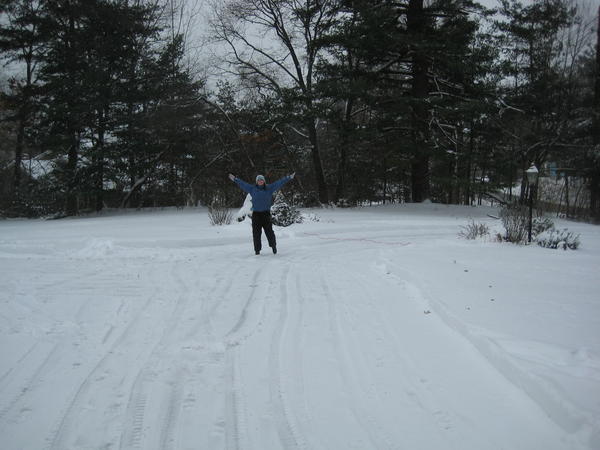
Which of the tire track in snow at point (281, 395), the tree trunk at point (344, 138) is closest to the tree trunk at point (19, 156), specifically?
the tree trunk at point (344, 138)

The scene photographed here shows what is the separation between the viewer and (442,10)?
1931cm

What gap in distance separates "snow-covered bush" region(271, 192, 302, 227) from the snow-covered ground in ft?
19.6

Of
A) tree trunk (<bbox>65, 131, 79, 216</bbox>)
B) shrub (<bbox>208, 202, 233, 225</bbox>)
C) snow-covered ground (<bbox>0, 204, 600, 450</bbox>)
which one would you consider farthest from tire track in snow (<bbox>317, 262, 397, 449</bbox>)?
tree trunk (<bbox>65, 131, 79, 216</bbox>)

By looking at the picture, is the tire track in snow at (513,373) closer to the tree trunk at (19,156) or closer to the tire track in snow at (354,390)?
the tire track in snow at (354,390)

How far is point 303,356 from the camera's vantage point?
370 cm

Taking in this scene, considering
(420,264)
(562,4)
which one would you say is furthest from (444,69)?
(420,264)

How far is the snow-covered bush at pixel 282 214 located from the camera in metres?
13.5

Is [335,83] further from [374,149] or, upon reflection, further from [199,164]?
[199,164]

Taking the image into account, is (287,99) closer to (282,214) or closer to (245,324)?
(282,214)

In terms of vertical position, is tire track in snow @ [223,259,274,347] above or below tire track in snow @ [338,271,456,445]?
above

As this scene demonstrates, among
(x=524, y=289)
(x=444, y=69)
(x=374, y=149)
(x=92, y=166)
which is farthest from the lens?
(x=374, y=149)

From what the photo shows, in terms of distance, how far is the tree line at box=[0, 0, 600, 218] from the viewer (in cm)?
1908

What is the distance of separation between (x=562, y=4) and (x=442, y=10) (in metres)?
10.4

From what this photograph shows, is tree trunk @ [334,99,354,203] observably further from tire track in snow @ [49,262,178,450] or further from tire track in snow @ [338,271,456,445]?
tire track in snow @ [49,262,178,450]
